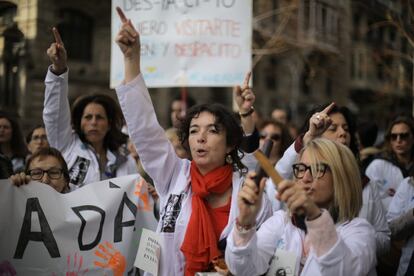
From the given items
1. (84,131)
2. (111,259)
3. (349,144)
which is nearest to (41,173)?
(111,259)

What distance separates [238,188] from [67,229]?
988 millimetres

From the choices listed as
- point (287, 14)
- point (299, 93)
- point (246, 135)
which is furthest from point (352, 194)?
point (299, 93)

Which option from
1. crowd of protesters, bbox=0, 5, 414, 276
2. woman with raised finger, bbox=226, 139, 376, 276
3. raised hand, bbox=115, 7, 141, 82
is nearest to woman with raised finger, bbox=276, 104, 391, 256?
crowd of protesters, bbox=0, 5, 414, 276

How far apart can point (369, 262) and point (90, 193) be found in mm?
1605

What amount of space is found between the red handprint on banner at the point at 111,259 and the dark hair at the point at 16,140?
2.11 metres

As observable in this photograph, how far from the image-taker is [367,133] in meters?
5.18

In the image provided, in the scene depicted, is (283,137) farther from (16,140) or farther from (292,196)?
(292,196)

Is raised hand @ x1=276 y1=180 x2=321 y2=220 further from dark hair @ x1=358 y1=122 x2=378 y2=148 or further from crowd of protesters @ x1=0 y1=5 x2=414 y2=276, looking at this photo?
dark hair @ x1=358 y1=122 x2=378 y2=148

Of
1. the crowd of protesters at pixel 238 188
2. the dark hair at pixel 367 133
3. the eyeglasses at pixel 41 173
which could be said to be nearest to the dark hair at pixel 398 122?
the dark hair at pixel 367 133

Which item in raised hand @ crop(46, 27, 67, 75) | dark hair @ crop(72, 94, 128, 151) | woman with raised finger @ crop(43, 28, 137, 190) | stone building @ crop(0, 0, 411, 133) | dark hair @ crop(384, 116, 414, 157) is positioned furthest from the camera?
stone building @ crop(0, 0, 411, 133)

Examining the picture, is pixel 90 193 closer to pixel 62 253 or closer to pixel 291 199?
pixel 62 253

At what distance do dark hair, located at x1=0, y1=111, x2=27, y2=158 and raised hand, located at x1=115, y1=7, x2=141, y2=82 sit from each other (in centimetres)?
254

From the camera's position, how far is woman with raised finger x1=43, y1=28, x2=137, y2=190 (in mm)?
3490

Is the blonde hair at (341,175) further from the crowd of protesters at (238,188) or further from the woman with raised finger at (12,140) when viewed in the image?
the woman with raised finger at (12,140)
